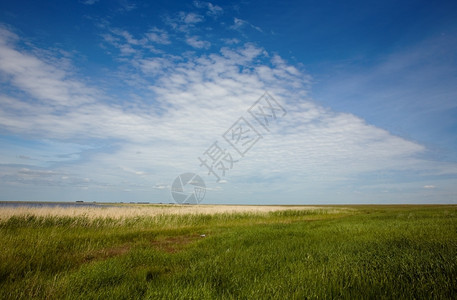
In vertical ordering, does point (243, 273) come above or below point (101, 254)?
above

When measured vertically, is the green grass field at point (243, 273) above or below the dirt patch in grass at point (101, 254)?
above

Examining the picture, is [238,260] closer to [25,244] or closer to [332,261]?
[332,261]

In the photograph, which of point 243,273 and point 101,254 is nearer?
point 243,273

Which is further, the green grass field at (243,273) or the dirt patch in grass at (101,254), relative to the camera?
the dirt patch in grass at (101,254)

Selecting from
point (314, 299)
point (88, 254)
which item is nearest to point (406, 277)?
point (314, 299)

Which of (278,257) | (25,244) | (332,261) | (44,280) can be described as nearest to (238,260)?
(278,257)

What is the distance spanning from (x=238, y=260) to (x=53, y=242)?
546 centimetres

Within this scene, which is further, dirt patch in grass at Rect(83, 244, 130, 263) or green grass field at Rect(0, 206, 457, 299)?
dirt patch in grass at Rect(83, 244, 130, 263)

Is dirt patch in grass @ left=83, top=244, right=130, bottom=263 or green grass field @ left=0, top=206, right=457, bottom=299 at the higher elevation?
green grass field @ left=0, top=206, right=457, bottom=299

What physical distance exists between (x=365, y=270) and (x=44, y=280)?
5.16 metres

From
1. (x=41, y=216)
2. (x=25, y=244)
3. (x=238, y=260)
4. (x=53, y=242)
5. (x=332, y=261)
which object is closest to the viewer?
(x=332, y=261)

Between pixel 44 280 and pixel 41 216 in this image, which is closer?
pixel 44 280

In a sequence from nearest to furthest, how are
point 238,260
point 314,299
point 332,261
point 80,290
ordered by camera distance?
1. point 314,299
2. point 80,290
3. point 332,261
4. point 238,260

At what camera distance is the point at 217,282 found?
376cm
